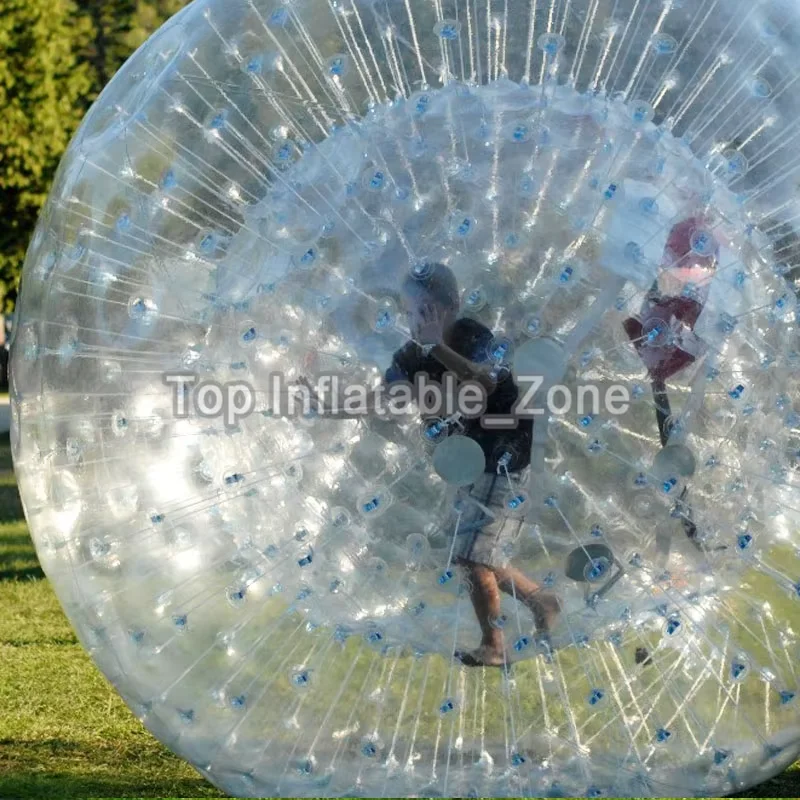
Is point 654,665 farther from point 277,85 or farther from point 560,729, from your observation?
point 277,85

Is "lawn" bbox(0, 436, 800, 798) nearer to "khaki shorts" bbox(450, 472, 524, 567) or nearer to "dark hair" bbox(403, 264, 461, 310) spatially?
"khaki shorts" bbox(450, 472, 524, 567)

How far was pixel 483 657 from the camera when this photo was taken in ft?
9.67

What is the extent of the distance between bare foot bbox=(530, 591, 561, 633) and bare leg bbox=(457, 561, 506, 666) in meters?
0.08

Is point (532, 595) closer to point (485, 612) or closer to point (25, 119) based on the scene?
point (485, 612)

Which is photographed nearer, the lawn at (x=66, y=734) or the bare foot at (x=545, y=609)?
the bare foot at (x=545, y=609)

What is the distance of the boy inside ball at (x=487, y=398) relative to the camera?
2838mm

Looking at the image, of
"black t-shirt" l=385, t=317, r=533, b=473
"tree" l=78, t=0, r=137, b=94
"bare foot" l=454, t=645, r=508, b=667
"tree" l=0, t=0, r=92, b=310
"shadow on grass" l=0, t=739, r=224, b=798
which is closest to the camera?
"black t-shirt" l=385, t=317, r=533, b=473

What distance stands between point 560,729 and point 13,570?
4.85 metres

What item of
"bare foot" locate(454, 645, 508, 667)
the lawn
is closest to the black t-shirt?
"bare foot" locate(454, 645, 508, 667)

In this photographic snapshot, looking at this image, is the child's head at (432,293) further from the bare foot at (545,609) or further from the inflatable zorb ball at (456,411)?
the bare foot at (545,609)

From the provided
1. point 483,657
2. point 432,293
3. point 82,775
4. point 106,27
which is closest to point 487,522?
point 483,657

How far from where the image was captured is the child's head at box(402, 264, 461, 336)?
2.84 metres

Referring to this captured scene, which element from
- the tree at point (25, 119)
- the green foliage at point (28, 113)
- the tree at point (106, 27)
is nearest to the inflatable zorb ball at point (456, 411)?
the green foliage at point (28, 113)

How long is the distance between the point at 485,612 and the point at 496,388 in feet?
1.54
